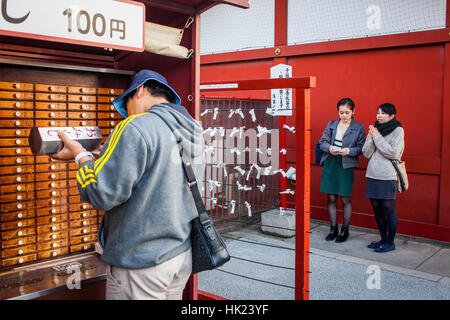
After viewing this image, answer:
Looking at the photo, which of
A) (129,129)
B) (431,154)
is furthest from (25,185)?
(431,154)

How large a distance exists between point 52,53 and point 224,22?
610 cm

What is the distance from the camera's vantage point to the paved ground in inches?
174

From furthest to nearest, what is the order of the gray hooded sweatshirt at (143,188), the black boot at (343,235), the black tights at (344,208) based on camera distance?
the black boot at (343,235), the black tights at (344,208), the gray hooded sweatshirt at (143,188)

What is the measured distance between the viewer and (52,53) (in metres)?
3.20

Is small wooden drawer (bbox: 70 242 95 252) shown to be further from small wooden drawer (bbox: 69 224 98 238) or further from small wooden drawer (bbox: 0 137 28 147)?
small wooden drawer (bbox: 0 137 28 147)

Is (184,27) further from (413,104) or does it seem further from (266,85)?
(413,104)

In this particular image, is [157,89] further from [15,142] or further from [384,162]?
[384,162]

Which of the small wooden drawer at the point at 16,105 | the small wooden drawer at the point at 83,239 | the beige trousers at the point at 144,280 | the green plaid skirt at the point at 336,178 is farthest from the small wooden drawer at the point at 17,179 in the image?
the green plaid skirt at the point at 336,178

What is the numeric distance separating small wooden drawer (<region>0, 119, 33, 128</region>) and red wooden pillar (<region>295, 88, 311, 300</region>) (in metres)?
1.96

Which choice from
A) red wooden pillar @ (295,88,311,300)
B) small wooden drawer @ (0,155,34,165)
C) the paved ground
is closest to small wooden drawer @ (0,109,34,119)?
small wooden drawer @ (0,155,34,165)

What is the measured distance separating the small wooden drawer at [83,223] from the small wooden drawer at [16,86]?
1063 mm

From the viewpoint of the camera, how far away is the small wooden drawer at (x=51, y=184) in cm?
301

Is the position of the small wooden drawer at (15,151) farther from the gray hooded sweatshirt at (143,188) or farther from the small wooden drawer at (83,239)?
the gray hooded sweatshirt at (143,188)
